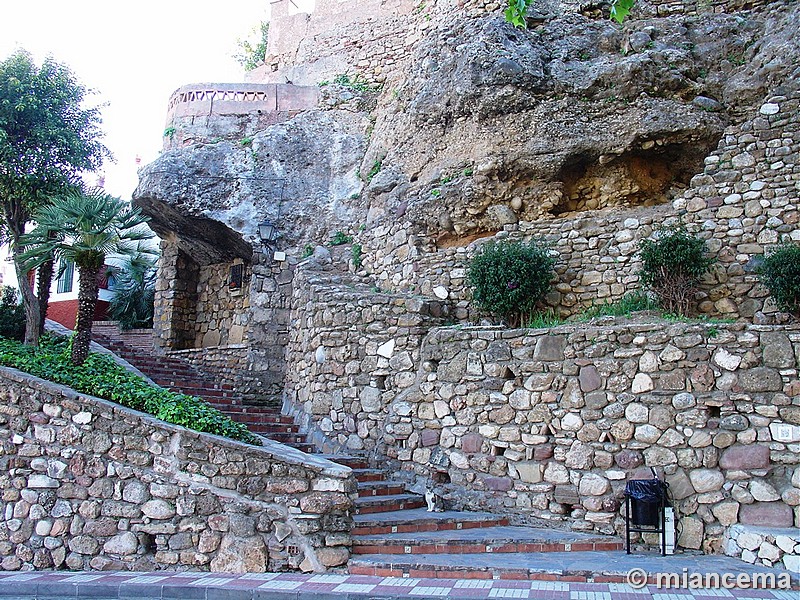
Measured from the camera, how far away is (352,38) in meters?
16.9

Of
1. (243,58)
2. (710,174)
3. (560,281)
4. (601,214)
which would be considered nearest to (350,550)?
(560,281)

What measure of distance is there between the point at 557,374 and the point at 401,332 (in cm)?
268

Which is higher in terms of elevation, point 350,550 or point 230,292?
point 230,292

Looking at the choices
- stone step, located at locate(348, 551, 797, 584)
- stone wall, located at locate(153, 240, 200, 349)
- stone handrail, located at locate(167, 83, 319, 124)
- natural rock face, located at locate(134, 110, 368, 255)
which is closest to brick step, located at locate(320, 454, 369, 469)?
stone step, located at locate(348, 551, 797, 584)

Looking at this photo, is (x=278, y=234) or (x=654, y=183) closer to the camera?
(x=654, y=183)

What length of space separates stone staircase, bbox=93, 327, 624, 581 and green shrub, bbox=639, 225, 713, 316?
12.1ft

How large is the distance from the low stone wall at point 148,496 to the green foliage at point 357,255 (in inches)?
230

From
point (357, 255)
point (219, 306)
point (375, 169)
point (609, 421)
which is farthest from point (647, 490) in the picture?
point (219, 306)

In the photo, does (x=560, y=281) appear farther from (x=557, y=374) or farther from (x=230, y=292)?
(x=230, y=292)

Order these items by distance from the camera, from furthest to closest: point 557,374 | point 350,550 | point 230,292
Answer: point 230,292 → point 557,374 → point 350,550

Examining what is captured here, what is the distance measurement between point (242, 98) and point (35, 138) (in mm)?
4737

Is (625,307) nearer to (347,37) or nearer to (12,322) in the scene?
(347,37)

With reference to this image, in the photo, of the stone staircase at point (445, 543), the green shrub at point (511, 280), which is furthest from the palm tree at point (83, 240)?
the green shrub at point (511, 280)

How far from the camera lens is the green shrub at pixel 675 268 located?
31.1 ft
